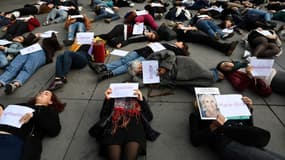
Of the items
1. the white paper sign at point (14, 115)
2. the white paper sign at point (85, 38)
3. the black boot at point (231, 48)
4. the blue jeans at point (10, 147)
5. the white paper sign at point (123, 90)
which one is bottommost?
the black boot at point (231, 48)

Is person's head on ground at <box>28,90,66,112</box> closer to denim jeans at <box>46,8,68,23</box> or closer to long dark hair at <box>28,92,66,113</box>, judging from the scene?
long dark hair at <box>28,92,66,113</box>

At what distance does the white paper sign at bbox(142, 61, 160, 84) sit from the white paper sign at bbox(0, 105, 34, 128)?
1.60m

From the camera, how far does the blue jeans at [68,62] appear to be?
3.59m

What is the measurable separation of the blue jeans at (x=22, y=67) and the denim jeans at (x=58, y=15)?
8.71 feet

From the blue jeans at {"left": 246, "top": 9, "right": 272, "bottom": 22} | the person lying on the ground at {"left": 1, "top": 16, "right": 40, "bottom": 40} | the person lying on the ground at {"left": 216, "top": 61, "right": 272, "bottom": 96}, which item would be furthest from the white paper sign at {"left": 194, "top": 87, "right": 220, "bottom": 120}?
the person lying on the ground at {"left": 1, "top": 16, "right": 40, "bottom": 40}

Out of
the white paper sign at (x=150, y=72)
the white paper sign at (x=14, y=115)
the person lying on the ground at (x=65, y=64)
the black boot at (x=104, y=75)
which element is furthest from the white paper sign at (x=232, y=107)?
the person lying on the ground at (x=65, y=64)

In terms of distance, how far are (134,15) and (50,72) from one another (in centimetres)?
267

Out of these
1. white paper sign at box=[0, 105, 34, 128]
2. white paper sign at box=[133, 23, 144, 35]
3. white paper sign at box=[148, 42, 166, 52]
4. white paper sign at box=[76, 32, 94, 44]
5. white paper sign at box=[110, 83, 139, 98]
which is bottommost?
white paper sign at box=[133, 23, 144, 35]

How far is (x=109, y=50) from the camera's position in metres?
4.67

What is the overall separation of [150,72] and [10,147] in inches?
78.7

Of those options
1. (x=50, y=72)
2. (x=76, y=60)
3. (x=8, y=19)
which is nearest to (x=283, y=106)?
(x=76, y=60)

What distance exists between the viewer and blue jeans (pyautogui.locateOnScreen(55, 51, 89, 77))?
359 centimetres

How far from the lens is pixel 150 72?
331 cm

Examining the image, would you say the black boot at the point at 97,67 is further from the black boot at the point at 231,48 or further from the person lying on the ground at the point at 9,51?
the black boot at the point at 231,48
